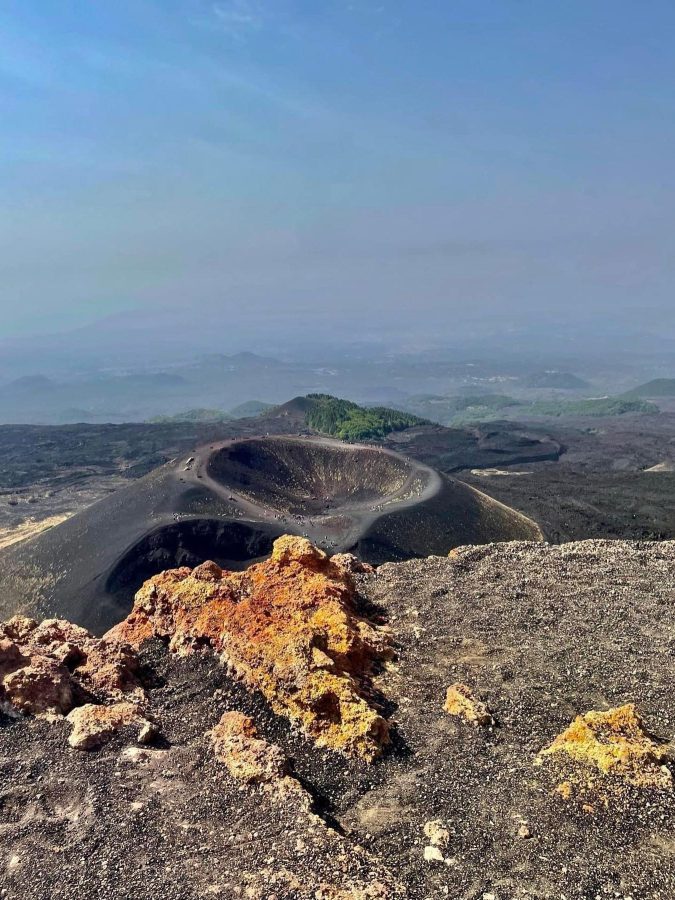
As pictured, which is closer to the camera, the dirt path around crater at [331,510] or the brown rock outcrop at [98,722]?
the brown rock outcrop at [98,722]

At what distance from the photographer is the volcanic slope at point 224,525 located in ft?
153

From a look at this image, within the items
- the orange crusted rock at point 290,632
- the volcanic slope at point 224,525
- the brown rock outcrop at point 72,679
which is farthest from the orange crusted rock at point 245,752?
the volcanic slope at point 224,525

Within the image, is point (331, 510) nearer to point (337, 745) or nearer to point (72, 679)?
point (72, 679)

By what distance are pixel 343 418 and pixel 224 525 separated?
83.9 m

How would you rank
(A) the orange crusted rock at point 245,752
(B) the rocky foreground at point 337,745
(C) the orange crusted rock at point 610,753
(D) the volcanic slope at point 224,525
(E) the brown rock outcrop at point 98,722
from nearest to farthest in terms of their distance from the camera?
(B) the rocky foreground at point 337,745 → (C) the orange crusted rock at point 610,753 → (A) the orange crusted rock at point 245,752 → (E) the brown rock outcrop at point 98,722 → (D) the volcanic slope at point 224,525

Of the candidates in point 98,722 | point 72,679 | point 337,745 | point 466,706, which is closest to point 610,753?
point 466,706

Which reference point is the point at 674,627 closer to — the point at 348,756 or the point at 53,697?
the point at 348,756

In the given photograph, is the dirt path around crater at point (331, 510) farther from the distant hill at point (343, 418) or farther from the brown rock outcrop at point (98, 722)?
the distant hill at point (343, 418)

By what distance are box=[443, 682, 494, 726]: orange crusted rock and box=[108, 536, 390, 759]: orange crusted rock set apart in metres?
2.53

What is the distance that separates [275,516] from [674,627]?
41.0 meters

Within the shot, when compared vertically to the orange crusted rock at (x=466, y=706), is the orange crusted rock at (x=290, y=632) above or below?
above

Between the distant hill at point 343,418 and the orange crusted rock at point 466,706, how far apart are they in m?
103

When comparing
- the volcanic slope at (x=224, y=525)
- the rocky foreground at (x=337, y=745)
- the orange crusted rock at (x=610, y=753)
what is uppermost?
the orange crusted rock at (x=610, y=753)

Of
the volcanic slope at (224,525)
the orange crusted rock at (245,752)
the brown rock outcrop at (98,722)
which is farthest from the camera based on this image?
the volcanic slope at (224,525)
